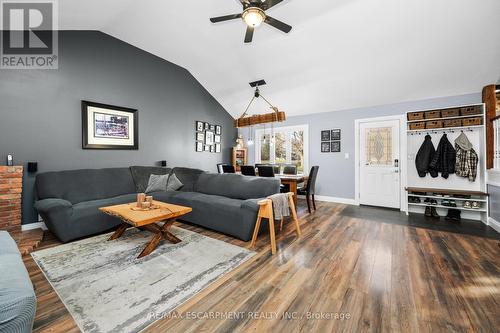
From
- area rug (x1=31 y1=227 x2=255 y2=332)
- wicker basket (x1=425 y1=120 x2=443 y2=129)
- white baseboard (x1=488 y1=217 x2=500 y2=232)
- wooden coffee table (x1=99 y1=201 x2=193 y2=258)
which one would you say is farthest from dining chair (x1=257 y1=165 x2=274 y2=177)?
white baseboard (x1=488 y1=217 x2=500 y2=232)

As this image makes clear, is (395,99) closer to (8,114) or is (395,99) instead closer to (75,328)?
(75,328)

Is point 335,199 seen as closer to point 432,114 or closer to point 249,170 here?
point 249,170

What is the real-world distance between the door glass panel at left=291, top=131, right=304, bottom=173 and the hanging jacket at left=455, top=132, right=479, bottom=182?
10.6 feet

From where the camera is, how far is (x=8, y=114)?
3004mm

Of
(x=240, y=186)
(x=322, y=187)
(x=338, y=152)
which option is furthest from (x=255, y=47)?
(x=322, y=187)

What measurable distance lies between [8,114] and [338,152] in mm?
6284

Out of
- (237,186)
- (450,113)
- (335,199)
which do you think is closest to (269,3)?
(237,186)

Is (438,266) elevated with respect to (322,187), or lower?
lower

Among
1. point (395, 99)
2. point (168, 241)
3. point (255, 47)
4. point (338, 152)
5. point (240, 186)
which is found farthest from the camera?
point (338, 152)

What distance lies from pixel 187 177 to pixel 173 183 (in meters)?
0.33

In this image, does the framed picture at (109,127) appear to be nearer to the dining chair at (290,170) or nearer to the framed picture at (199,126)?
the framed picture at (199,126)

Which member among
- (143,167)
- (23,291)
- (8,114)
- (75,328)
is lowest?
(75,328)

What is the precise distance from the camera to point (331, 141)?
5.54 m

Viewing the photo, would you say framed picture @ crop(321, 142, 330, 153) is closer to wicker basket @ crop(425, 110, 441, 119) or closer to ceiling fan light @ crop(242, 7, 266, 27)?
wicker basket @ crop(425, 110, 441, 119)
